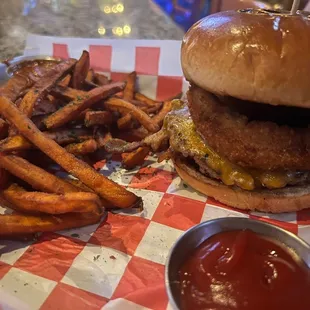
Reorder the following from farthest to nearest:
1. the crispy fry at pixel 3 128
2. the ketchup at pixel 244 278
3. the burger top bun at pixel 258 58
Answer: the crispy fry at pixel 3 128
the burger top bun at pixel 258 58
the ketchup at pixel 244 278

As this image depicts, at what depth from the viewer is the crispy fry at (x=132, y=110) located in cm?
248

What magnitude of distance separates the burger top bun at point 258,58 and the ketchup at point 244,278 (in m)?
0.65

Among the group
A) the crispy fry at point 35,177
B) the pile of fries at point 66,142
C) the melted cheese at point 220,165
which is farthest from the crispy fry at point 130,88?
the crispy fry at point 35,177

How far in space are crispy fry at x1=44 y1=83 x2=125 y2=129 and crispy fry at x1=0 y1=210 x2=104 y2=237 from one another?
0.57 metres

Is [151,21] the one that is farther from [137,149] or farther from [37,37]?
[137,149]

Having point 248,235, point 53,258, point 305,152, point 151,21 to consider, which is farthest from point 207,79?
point 151,21

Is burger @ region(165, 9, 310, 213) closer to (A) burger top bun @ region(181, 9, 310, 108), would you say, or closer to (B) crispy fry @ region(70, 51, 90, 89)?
(A) burger top bun @ region(181, 9, 310, 108)

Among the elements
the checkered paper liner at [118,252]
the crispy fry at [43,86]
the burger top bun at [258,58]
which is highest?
the burger top bun at [258,58]

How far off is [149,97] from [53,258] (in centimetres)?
167

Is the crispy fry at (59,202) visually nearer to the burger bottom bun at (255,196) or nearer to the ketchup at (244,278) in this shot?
the ketchup at (244,278)

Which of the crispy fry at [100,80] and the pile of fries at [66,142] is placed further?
the crispy fry at [100,80]

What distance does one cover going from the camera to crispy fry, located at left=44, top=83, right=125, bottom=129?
7.39 feet

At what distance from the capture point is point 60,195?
1805 millimetres

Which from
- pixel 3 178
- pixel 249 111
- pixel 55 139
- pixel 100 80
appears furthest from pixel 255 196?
→ pixel 100 80
